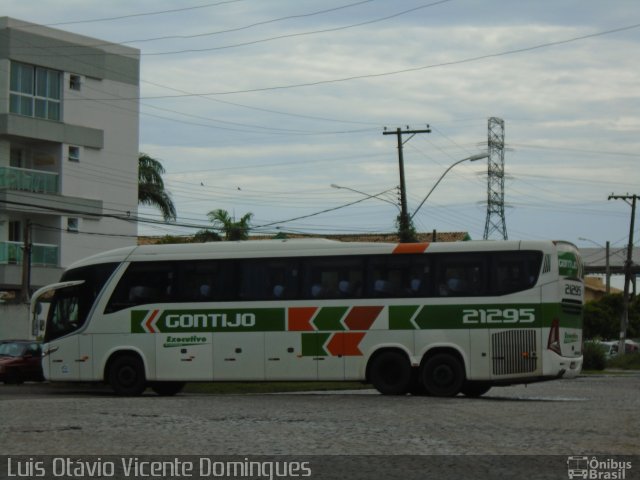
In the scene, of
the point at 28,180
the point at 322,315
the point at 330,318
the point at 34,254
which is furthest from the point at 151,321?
the point at 34,254

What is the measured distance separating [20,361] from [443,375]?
694 inches

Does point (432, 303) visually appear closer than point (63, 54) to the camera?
Yes

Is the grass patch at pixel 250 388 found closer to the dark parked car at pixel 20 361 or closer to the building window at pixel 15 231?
the dark parked car at pixel 20 361

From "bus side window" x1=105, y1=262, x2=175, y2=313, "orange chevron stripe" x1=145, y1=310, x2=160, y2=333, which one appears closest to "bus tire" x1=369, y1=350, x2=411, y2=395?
"bus side window" x1=105, y1=262, x2=175, y2=313

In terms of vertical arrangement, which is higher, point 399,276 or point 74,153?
point 74,153

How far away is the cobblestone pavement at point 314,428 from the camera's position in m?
13.4

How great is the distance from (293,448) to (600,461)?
3191 millimetres

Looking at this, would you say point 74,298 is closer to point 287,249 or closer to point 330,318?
point 287,249

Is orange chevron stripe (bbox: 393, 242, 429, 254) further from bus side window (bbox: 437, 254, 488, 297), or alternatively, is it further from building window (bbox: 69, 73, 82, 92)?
building window (bbox: 69, 73, 82, 92)

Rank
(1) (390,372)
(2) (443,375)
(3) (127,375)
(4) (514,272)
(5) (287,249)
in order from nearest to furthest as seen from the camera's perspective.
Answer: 1. (4) (514,272)
2. (2) (443,375)
3. (1) (390,372)
4. (5) (287,249)
5. (3) (127,375)

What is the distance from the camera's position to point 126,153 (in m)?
58.9

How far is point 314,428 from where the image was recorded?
1596cm

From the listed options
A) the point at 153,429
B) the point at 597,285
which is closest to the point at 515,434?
the point at 153,429

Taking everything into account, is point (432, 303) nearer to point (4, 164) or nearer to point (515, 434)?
point (515, 434)
